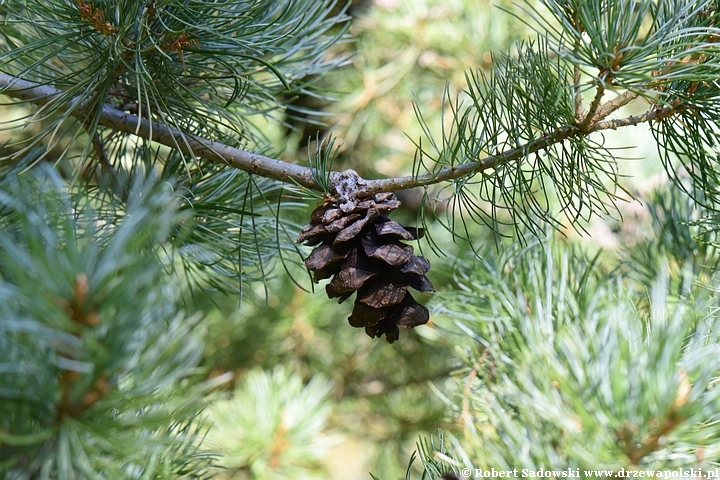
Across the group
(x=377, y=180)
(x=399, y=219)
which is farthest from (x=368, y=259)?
(x=399, y=219)

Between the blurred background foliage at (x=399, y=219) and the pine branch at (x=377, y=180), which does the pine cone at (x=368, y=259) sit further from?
the blurred background foliage at (x=399, y=219)

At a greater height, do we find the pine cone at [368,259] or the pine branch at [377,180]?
the pine branch at [377,180]

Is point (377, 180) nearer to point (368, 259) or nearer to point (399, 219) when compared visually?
point (368, 259)

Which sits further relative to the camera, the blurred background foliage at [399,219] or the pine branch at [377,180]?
the blurred background foliage at [399,219]

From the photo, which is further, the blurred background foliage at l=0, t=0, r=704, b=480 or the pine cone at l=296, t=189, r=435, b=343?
the blurred background foliage at l=0, t=0, r=704, b=480

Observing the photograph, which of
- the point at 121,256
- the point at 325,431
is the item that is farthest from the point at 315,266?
the point at 325,431

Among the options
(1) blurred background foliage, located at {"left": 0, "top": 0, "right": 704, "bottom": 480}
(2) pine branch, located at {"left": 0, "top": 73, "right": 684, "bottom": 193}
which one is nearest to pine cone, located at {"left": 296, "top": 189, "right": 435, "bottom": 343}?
(2) pine branch, located at {"left": 0, "top": 73, "right": 684, "bottom": 193}

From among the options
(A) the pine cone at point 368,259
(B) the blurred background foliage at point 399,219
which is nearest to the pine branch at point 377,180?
(A) the pine cone at point 368,259

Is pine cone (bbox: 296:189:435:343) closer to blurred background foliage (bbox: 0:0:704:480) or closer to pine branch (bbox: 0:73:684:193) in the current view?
pine branch (bbox: 0:73:684:193)

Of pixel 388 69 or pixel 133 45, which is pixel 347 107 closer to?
pixel 388 69
